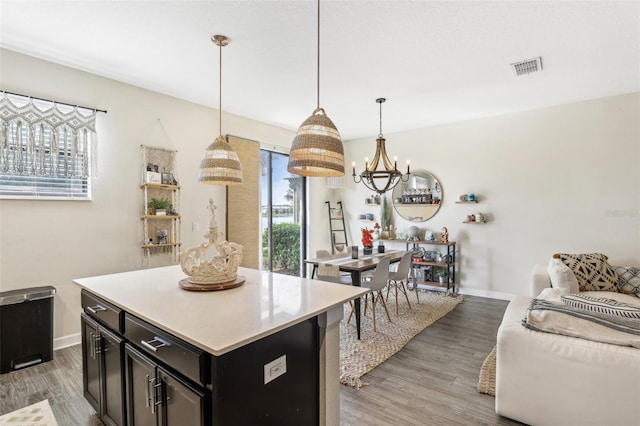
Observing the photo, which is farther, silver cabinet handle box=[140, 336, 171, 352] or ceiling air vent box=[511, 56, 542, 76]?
ceiling air vent box=[511, 56, 542, 76]

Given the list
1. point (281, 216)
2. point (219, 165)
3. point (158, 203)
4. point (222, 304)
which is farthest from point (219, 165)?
point (281, 216)

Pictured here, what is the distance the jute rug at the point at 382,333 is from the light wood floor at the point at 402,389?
94mm

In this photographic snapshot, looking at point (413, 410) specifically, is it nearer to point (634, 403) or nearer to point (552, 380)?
point (552, 380)

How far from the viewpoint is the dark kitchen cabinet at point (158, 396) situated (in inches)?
49.0

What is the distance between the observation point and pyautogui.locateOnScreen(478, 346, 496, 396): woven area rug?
7.77 ft

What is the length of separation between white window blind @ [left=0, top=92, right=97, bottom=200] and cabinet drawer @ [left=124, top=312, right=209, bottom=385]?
7.57 feet

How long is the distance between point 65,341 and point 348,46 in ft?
13.1

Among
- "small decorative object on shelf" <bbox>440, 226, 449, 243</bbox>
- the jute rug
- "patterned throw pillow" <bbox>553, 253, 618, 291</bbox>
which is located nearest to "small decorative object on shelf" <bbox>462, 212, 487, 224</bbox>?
"small decorative object on shelf" <bbox>440, 226, 449, 243</bbox>

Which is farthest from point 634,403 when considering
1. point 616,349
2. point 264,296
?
point 264,296

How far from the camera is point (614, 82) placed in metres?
3.67

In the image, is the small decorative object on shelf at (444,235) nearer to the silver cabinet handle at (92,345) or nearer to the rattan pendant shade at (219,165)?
the rattan pendant shade at (219,165)

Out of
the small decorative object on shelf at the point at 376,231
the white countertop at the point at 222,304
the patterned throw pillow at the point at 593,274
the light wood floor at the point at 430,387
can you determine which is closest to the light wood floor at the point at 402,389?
the light wood floor at the point at 430,387

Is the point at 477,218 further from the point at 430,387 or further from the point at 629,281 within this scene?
the point at 430,387

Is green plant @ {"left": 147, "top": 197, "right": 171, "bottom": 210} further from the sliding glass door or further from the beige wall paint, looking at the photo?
the sliding glass door
